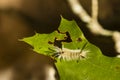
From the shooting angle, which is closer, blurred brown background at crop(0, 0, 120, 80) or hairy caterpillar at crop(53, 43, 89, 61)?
hairy caterpillar at crop(53, 43, 89, 61)

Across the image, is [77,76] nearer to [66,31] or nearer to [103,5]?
[66,31]

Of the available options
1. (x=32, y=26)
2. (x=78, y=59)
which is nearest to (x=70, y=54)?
(x=78, y=59)

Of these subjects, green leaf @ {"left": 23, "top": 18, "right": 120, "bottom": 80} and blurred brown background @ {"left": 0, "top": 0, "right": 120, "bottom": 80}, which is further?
blurred brown background @ {"left": 0, "top": 0, "right": 120, "bottom": 80}

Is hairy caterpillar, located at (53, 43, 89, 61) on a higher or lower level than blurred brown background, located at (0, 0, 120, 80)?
higher

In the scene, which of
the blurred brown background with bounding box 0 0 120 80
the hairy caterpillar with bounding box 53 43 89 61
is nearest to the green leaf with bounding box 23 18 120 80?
the hairy caterpillar with bounding box 53 43 89 61

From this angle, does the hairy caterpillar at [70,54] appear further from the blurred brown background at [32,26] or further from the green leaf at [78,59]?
the blurred brown background at [32,26]

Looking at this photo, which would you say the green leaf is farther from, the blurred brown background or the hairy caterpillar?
the blurred brown background
